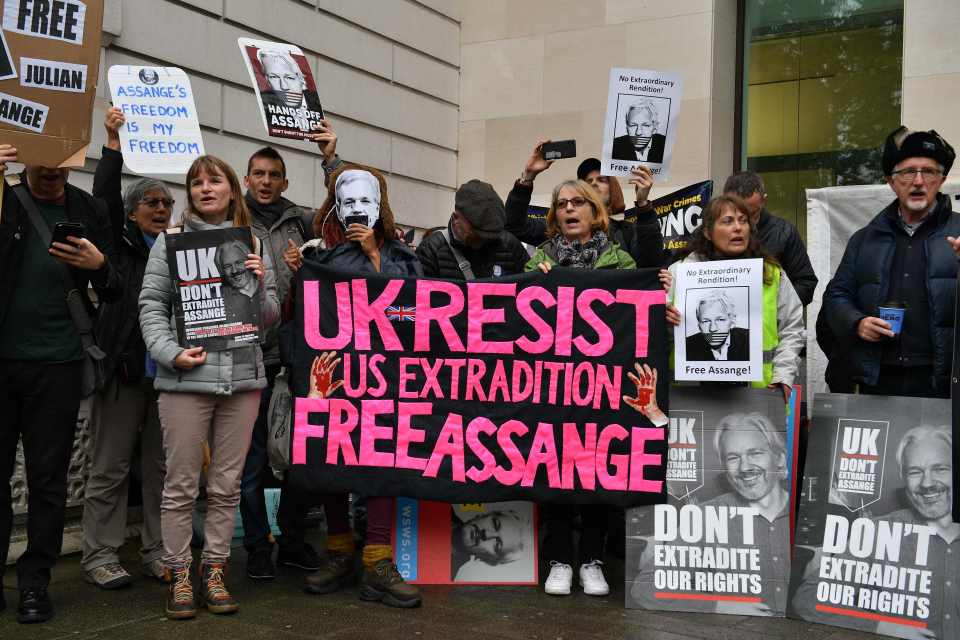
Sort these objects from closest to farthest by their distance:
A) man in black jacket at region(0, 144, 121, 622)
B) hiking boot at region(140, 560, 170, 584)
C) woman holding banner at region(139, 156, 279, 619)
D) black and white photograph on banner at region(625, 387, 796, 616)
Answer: man in black jacket at region(0, 144, 121, 622)
woman holding banner at region(139, 156, 279, 619)
black and white photograph on banner at region(625, 387, 796, 616)
hiking boot at region(140, 560, 170, 584)

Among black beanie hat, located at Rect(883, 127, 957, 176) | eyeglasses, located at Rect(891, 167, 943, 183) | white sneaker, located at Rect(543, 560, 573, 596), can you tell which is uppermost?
black beanie hat, located at Rect(883, 127, 957, 176)

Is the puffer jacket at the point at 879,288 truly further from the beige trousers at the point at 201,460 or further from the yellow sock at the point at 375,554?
the beige trousers at the point at 201,460

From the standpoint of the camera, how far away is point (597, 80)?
11.4m

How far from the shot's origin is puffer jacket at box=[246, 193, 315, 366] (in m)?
5.53

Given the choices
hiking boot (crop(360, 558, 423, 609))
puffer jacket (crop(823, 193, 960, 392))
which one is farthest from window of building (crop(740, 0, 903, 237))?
hiking boot (crop(360, 558, 423, 609))

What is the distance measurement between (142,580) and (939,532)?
4014 millimetres

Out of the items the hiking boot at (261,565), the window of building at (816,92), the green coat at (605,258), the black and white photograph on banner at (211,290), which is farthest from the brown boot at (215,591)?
the window of building at (816,92)

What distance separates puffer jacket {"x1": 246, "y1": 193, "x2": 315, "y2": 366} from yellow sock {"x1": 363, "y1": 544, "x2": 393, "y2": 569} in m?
1.16

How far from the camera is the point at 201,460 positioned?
16.0 ft

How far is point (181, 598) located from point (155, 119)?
2498 millimetres

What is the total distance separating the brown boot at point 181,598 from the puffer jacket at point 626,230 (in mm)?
2815

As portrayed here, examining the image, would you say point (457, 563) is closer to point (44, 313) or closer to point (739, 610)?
point (739, 610)

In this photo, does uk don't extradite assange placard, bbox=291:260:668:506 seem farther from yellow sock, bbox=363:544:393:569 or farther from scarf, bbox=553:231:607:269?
yellow sock, bbox=363:544:393:569

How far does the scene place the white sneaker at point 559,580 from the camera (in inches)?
203
